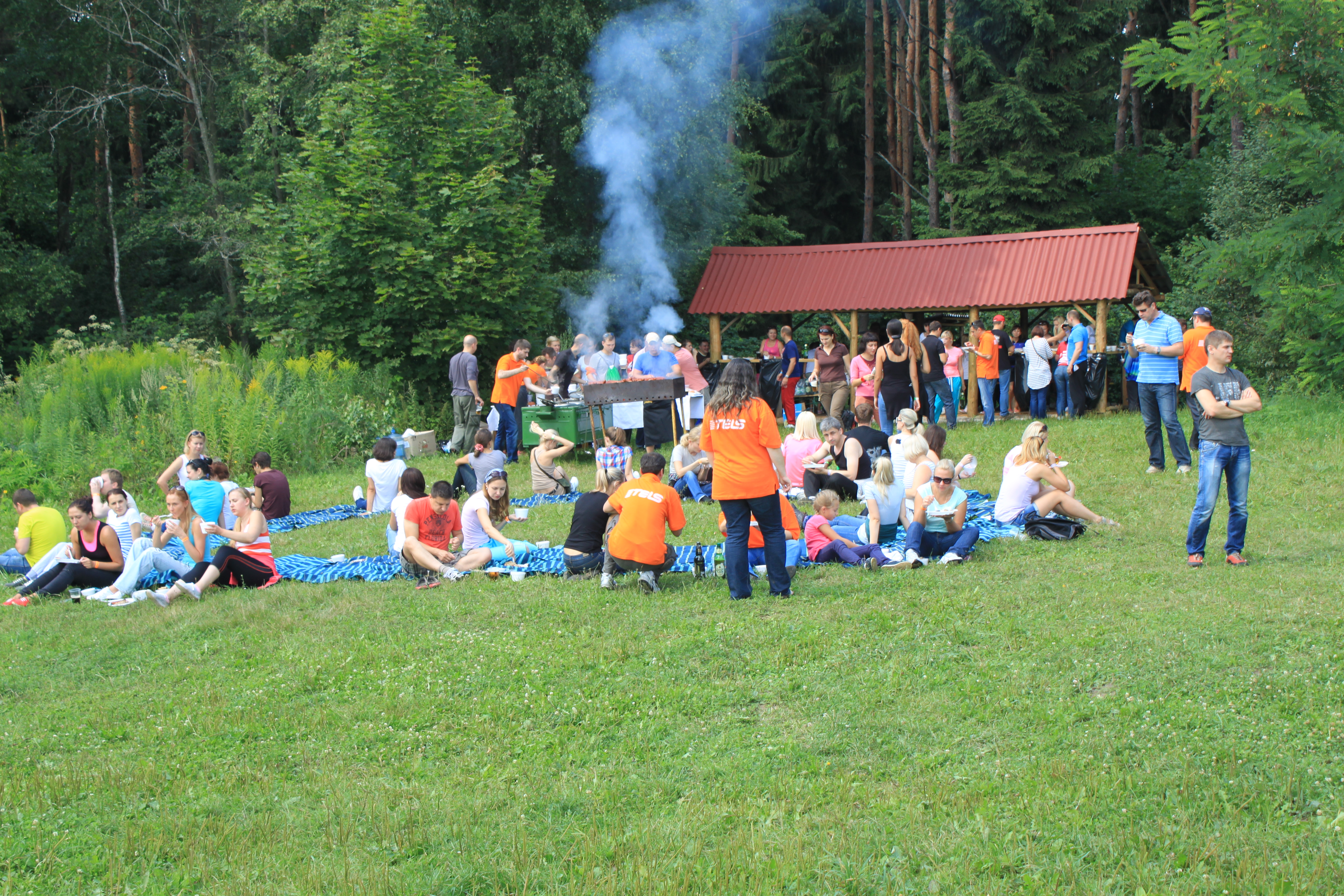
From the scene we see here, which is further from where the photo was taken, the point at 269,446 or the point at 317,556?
the point at 269,446

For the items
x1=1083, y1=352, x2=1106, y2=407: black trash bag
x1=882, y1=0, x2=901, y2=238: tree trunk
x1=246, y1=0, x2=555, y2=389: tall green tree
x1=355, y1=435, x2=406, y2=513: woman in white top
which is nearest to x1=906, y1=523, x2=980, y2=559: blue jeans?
x1=355, y1=435, x2=406, y2=513: woman in white top

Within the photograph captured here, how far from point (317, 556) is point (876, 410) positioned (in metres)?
7.62

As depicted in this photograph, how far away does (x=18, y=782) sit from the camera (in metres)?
5.09

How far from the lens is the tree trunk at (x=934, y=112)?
97.6ft

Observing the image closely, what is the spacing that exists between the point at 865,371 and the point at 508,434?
4993mm

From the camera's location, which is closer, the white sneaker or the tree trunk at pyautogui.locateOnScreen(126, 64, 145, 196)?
the white sneaker

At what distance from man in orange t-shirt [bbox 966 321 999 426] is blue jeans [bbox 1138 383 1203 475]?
465 centimetres

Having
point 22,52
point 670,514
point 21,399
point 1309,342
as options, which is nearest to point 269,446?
point 21,399

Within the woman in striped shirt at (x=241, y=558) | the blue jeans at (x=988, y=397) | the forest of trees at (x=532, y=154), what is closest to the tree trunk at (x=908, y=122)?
the forest of trees at (x=532, y=154)

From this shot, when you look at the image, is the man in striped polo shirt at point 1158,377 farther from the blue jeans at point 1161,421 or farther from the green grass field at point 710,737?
the green grass field at point 710,737

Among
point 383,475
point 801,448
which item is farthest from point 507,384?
point 801,448

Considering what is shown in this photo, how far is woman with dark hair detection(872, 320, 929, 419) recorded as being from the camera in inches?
530

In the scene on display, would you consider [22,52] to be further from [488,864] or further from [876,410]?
[488,864]

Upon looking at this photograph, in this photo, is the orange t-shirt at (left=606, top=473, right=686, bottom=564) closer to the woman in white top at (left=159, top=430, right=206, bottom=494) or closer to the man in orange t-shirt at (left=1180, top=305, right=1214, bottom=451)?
the woman in white top at (left=159, top=430, right=206, bottom=494)
